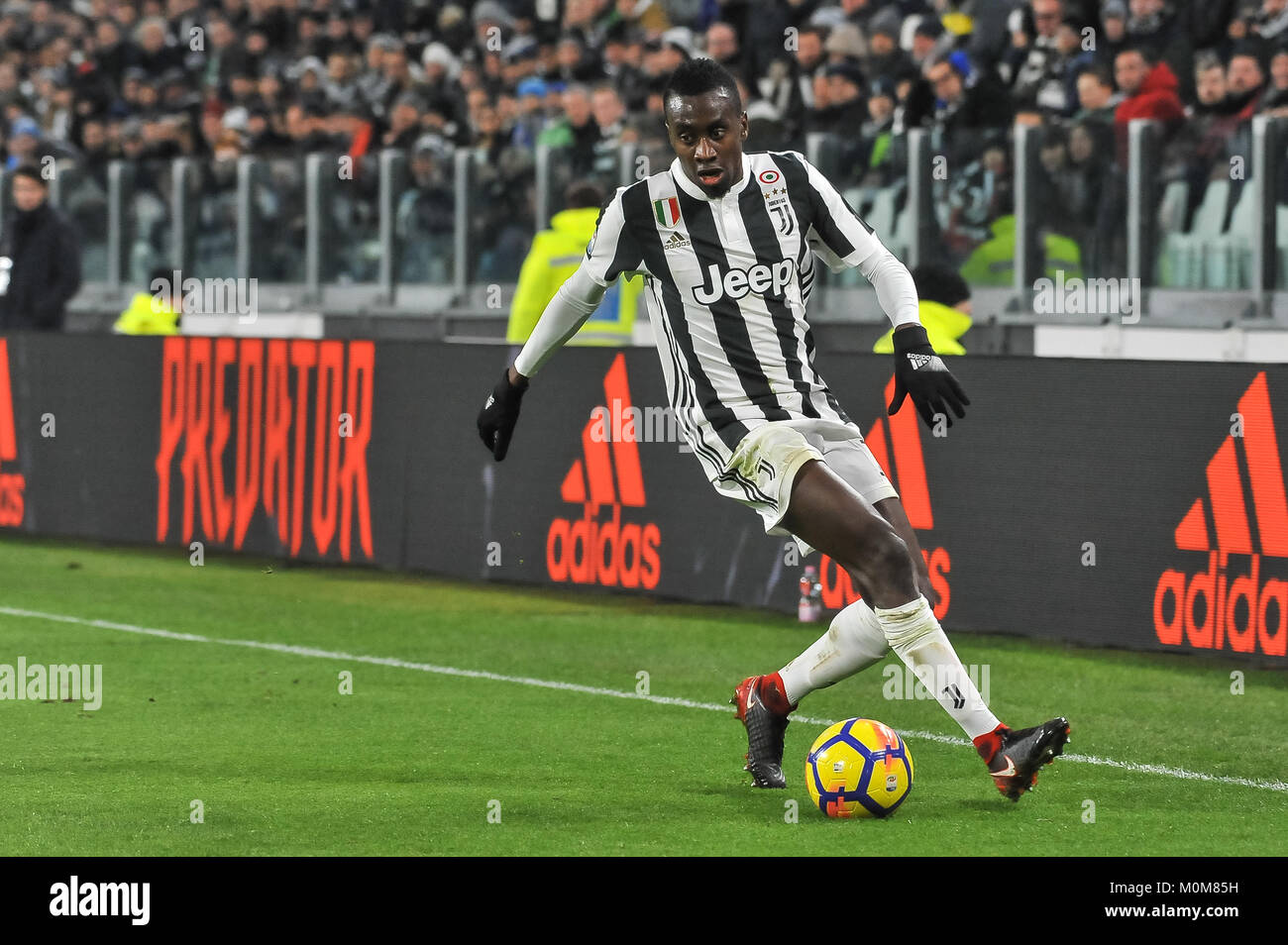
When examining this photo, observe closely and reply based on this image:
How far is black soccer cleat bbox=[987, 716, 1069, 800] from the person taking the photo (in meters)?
6.76

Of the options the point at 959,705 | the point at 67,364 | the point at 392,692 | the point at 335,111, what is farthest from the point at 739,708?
the point at 335,111

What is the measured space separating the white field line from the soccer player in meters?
1.28

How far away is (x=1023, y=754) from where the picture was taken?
6.82m

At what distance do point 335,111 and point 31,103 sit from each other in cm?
793

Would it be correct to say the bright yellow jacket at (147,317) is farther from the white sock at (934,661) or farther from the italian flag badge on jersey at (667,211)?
the white sock at (934,661)

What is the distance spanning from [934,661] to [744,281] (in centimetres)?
144

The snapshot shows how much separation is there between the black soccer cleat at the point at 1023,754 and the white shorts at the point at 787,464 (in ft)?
3.05

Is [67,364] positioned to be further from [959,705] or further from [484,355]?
[959,705]

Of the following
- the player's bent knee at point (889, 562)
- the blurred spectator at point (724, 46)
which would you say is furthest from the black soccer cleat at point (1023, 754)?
the blurred spectator at point (724, 46)

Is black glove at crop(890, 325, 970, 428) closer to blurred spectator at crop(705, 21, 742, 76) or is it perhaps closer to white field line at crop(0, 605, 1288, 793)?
white field line at crop(0, 605, 1288, 793)

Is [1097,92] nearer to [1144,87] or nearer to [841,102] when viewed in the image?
[1144,87]

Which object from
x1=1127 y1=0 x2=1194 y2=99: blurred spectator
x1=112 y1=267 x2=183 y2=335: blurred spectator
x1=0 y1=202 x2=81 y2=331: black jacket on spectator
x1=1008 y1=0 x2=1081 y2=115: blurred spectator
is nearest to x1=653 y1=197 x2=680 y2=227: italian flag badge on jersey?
x1=1127 y1=0 x2=1194 y2=99: blurred spectator

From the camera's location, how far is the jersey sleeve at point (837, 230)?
7.41 metres

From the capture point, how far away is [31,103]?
2794 centimetres
